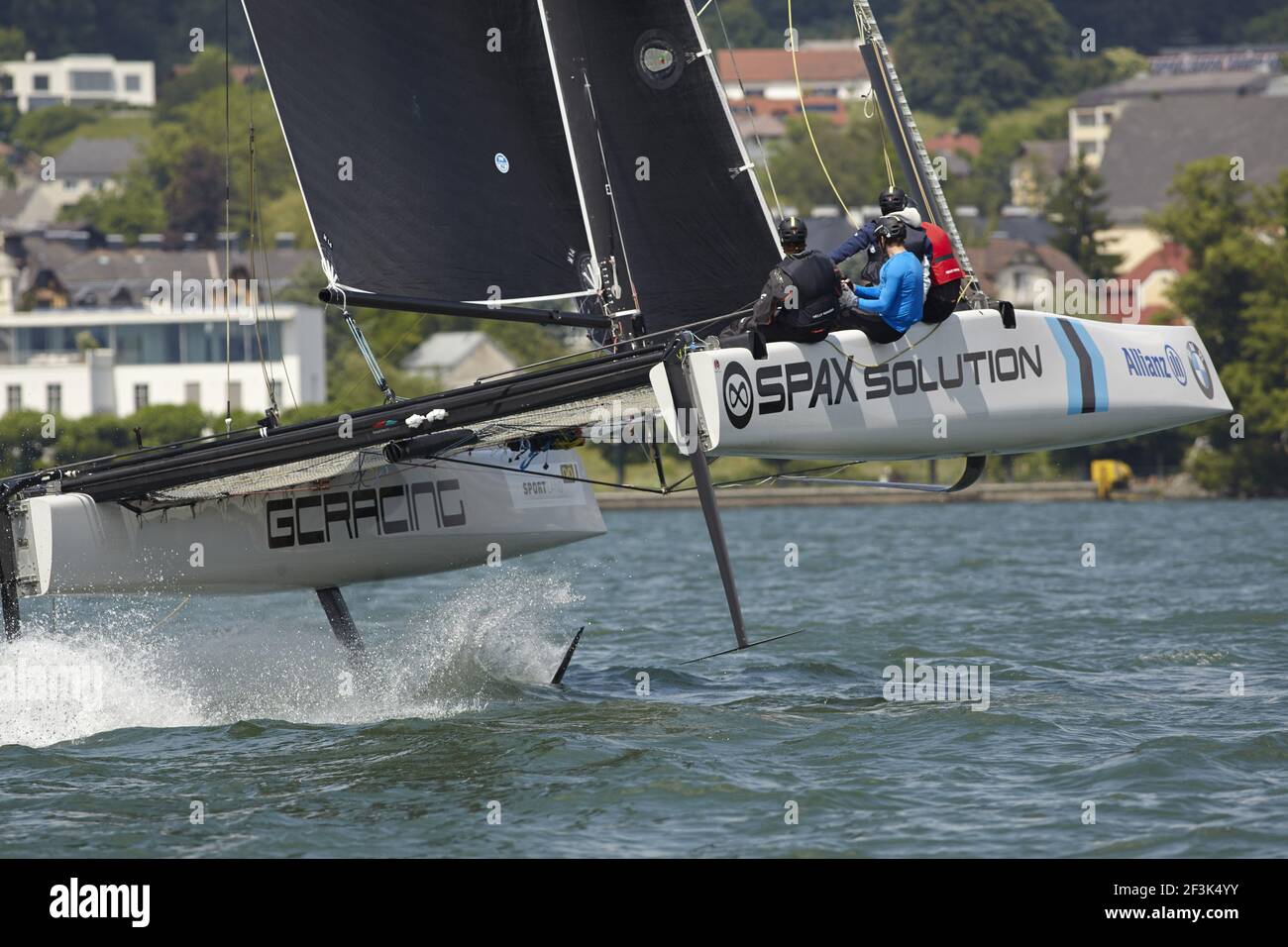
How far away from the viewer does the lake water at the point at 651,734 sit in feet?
22.9

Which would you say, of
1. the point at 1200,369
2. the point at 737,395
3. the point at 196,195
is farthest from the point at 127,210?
the point at 737,395

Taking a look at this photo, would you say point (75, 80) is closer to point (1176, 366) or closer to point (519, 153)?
point (519, 153)

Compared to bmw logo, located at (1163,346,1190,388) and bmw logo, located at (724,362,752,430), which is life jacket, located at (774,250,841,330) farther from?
bmw logo, located at (1163,346,1190,388)

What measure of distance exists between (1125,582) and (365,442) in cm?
1020

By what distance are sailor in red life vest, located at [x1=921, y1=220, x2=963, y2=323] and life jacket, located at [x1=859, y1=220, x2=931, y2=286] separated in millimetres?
54

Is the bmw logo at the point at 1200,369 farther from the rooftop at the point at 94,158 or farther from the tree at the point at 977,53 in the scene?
the tree at the point at 977,53

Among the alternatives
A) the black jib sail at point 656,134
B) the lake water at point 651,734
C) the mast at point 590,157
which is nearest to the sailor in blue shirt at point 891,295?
the black jib sail at point 656,134

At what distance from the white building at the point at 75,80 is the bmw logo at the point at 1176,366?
119 meters

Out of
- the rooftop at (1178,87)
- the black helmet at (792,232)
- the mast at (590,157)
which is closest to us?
the black helmet at (792,232)

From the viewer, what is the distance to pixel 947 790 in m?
7.51

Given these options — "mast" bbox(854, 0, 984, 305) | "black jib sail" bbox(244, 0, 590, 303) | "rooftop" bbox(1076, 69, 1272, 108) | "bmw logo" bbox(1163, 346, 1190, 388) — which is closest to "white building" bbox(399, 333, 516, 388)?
"black jib sail" bbox(244, 0, 590, 303)

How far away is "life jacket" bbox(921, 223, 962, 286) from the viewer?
9422 mm

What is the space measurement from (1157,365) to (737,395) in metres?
2.82

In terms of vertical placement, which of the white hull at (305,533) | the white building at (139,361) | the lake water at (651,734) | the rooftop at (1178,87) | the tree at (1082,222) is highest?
the rooftop at (1178,87)
